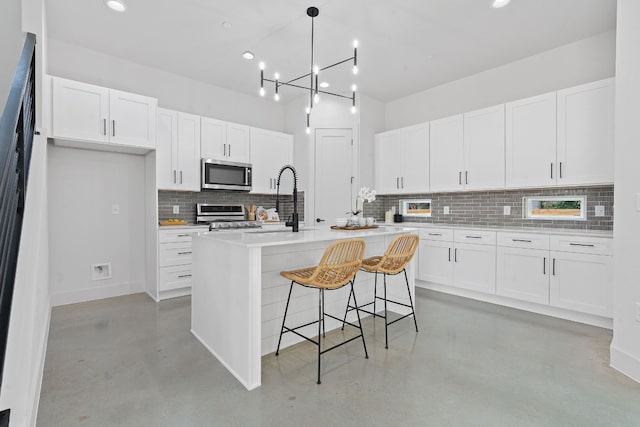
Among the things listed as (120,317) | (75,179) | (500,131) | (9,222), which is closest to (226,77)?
(75,179)

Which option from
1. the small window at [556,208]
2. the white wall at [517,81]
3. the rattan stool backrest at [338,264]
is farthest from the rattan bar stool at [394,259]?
the white wall at [517,81]

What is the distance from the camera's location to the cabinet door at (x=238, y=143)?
15.9 ft

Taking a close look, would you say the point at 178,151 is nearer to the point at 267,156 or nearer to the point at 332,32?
the point at 267,156

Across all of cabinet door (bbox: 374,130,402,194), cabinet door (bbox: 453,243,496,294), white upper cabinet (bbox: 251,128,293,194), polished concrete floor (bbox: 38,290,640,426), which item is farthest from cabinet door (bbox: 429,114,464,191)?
white upper cabinet (bbox: 251,128,293,194)

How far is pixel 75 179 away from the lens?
3.89 meters

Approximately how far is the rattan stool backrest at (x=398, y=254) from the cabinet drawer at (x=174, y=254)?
269 centimetres

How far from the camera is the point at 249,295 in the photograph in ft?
6.70

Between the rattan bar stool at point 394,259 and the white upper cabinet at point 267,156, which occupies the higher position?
the white upper cabinet at point 267,156

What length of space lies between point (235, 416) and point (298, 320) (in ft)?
3.32

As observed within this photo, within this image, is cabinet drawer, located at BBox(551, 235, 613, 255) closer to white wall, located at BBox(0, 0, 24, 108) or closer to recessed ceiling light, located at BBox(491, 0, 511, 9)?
recessed ceiling light, located at BBox(491, 0, 511, 9)

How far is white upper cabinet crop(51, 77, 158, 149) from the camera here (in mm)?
3369

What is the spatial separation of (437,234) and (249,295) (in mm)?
3142

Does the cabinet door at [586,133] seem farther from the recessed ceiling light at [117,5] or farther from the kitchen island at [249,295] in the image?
the recessed ceiling light at [117,5]

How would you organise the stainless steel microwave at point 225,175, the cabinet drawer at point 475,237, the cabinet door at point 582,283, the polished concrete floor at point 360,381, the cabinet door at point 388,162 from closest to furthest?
the polished concrete floor at point 360,381
the cabinet door at point 582,283
the cabinet drawer at point 475,237
the stainless steel microwave at point 225,175
the cabinet door at point 388,162
